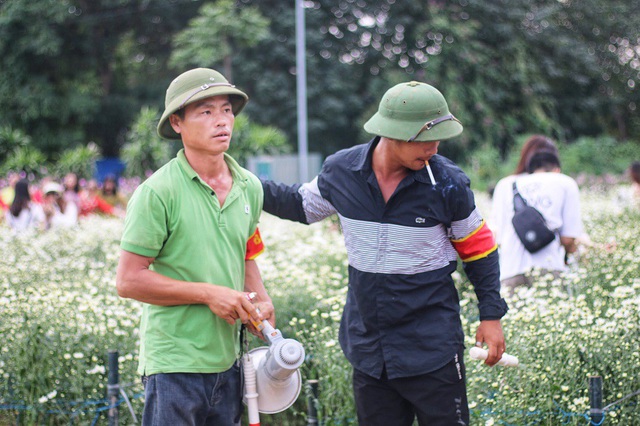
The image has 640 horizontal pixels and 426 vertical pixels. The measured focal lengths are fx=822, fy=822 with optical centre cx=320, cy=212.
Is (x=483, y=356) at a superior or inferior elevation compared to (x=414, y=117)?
inferior

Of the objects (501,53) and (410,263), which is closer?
(410,263)

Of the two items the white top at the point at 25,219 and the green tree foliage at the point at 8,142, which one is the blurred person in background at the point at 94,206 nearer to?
the white top at the point at 25,219

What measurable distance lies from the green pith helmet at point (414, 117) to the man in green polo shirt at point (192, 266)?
0.57 metres

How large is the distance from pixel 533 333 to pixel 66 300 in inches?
109

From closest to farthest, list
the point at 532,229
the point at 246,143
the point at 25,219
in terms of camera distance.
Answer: the point at 532,229 < the point at 25,219 < the point at 246,143

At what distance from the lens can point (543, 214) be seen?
5.64 m

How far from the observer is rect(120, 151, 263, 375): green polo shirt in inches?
113

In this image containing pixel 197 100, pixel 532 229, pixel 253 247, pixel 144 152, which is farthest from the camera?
pixel 144 152

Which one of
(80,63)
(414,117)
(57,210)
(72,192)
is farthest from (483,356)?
(80,63)

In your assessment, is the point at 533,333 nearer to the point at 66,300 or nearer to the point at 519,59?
the point at 66,300

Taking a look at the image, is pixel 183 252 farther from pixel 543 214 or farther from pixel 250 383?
pixel 543 214

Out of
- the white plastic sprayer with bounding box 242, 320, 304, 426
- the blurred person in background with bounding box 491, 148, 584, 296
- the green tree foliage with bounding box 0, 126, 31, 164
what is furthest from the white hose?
the green tree foliage with bounding box 0, 126, 31, 164

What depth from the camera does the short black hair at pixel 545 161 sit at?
580 centimetres

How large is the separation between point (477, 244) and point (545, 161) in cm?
276
